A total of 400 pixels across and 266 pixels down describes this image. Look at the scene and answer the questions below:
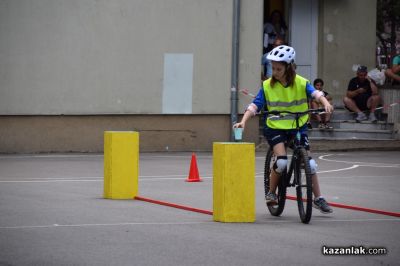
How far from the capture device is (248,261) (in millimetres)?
8531

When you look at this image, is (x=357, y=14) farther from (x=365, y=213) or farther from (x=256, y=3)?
(x=365, y=213)

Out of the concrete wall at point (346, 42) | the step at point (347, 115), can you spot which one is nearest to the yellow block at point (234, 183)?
the step at point (347, 115)

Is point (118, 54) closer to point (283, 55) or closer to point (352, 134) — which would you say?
point (352, 134)

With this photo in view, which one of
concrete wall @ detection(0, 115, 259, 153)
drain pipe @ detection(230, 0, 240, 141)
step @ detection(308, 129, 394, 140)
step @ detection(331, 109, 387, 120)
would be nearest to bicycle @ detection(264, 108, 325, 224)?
concrete wall @ detection(0, 115, 259, 153)

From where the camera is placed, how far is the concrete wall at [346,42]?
27406 mm

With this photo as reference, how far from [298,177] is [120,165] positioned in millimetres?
3509

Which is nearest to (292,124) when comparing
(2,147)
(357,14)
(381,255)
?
(381,255)

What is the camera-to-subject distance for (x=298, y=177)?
11.1 m

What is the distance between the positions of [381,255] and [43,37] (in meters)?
16.2

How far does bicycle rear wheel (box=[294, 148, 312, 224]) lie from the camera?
10859 millimetres

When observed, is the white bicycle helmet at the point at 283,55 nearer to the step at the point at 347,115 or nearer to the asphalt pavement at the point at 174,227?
the asphalt pavement at the point at 174,227

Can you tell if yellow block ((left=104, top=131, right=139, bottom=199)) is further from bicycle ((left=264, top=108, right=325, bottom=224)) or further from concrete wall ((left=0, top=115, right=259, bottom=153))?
concrete wall ((left=0, top=115, right=259, bottom=153))

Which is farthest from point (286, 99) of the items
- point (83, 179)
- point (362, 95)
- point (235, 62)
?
point (362, 95)

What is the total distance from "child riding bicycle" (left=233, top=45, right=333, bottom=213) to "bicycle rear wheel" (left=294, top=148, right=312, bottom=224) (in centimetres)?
21
